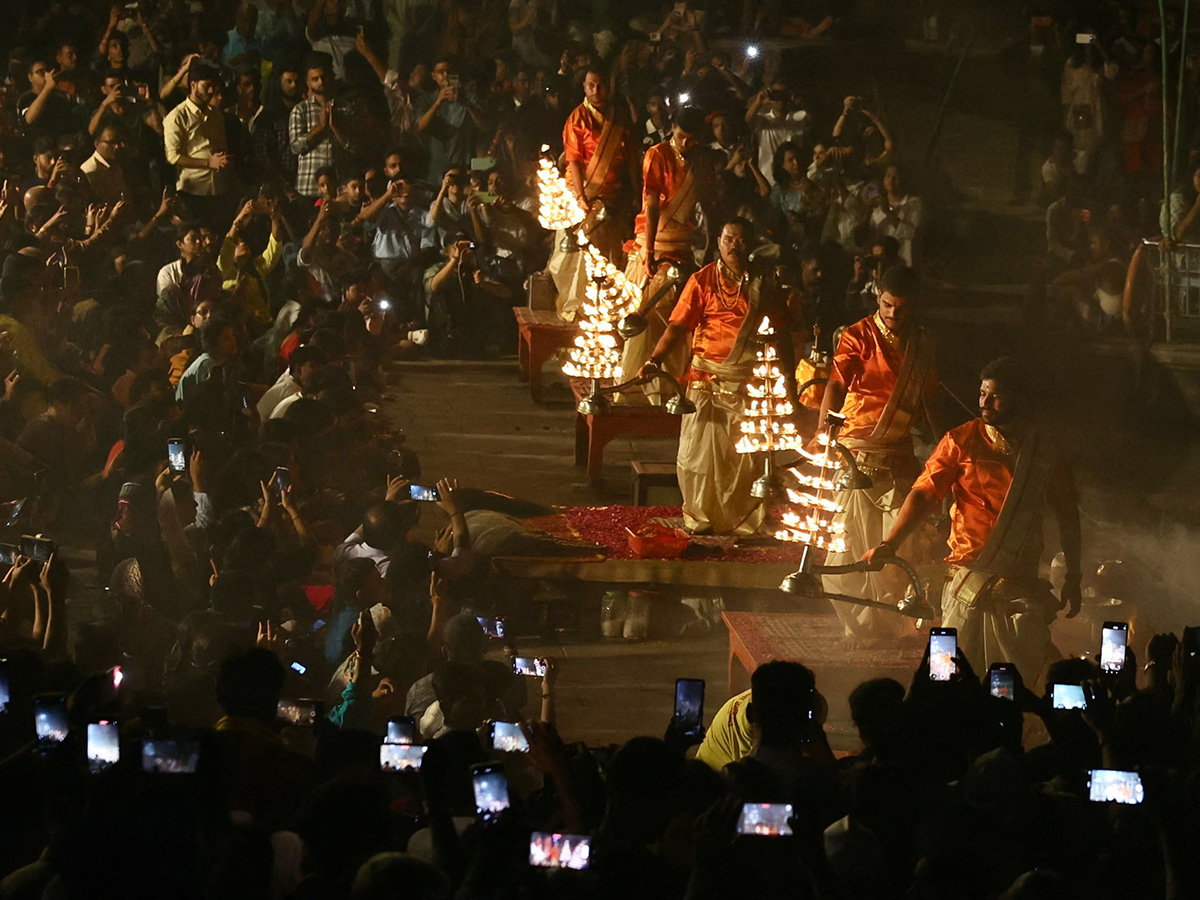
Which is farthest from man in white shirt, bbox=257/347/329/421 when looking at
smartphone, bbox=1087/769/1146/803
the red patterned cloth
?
smartphone, bbox=1087/769/1146/803

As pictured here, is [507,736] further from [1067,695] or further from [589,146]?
[589,146]

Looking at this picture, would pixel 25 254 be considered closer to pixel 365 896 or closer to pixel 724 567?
pixel 724 567

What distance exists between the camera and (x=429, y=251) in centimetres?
1232

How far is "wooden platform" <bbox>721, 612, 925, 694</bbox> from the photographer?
7.47 metres

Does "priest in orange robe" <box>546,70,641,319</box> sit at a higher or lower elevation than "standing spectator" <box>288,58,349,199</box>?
lower

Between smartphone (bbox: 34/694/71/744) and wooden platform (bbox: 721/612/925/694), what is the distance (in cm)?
343

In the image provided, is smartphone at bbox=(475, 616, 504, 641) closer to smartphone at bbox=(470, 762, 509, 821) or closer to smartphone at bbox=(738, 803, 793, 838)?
smartphone at bbox=(470, 762, 509, 821)

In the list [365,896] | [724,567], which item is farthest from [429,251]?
[365,896]

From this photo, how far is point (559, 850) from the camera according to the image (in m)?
3.77

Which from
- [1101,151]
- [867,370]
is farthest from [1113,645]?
[1101,151]

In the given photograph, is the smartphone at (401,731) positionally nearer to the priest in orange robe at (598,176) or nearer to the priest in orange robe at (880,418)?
the priest in orange robe at (880,418)

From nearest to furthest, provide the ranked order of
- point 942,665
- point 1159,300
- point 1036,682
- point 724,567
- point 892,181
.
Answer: point 942,665 → point 1036,682 → point 724,567 → point 1159,300 → point 892,181

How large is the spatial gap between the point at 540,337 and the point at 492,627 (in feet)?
16.4

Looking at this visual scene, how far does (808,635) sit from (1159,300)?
219 inches
